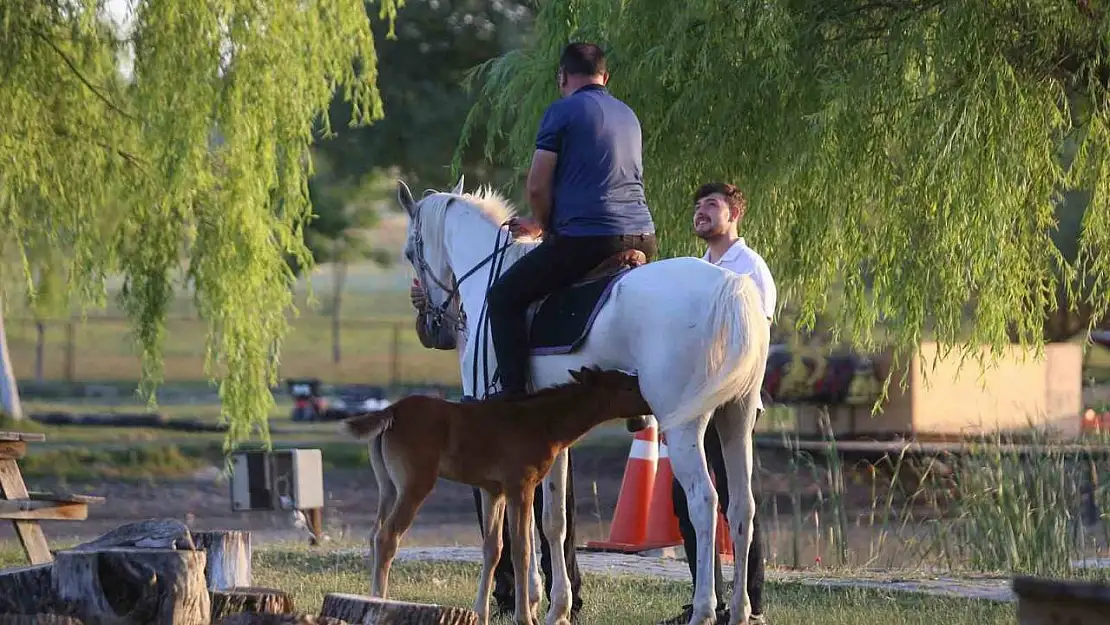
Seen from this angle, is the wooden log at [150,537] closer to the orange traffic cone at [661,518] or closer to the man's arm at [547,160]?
the man's arm at [547,160]

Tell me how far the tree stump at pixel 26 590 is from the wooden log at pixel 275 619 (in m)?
0.80

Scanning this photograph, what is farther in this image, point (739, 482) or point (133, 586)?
point (739, 482)

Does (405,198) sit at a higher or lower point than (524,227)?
higher

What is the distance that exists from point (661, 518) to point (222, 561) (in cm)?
536

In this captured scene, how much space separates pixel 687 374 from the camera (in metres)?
7.15

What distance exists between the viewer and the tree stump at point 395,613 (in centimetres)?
657

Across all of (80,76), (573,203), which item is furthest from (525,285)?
(80,76)

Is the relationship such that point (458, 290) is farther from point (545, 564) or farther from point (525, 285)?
point (545, 564)

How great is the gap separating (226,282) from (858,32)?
5.73m

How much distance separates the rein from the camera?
7.99 metres

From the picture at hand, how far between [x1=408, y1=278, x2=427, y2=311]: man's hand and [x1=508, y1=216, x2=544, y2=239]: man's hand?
83 centimetres

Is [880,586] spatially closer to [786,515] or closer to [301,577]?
[301,577]

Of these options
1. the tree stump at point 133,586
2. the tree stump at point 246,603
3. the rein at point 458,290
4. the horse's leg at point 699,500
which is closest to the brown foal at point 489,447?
the horse's leg at point 699,500

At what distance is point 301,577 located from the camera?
10.7 metres
